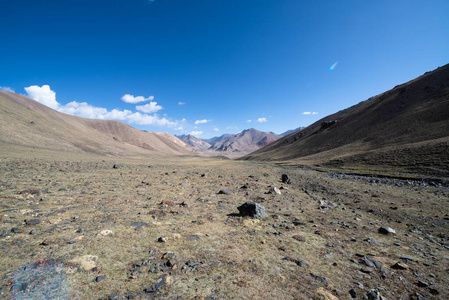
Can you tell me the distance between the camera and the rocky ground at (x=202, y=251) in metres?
4.55

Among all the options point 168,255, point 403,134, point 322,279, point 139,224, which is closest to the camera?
point 322,279

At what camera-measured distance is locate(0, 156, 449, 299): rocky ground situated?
455 centimetres

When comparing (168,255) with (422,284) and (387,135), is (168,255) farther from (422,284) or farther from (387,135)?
(387,135)

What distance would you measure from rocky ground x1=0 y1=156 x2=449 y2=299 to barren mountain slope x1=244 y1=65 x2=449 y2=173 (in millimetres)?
37953

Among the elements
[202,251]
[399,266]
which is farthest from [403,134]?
[202,251]

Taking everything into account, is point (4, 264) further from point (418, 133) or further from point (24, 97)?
point (24, 97)

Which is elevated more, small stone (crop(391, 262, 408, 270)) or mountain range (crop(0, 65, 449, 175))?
mountain range (crop(0, 65, 449, 175))

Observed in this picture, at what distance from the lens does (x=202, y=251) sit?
6.33 metres

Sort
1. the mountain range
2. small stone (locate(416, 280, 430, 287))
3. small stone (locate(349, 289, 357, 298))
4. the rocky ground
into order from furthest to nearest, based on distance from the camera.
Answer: the mountain range, small stone (locate(416, 280, 430, 287)), small stone (locate(349, 289, 357, 298)), the rocky ground

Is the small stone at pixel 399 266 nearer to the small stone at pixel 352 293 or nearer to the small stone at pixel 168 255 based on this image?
the small stone at pixel 352 293

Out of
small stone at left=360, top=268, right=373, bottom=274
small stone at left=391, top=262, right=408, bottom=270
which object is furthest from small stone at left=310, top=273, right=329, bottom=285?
small stone at left=391, top=262, right=408, bottom=270

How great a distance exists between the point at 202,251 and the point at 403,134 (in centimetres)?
8630

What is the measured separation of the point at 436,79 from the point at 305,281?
152 m

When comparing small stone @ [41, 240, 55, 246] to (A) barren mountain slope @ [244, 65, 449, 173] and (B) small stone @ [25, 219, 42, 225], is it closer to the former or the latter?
(B) small stone @ [25, 219, 42, 225]
